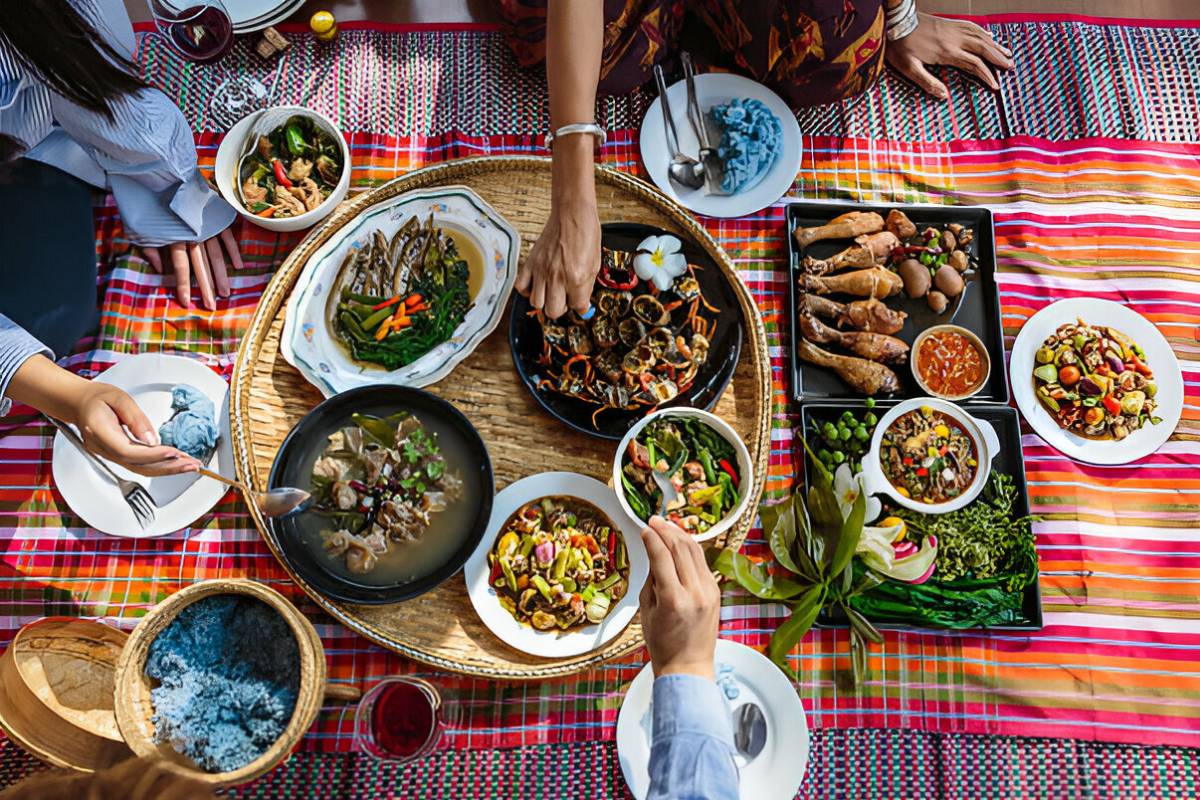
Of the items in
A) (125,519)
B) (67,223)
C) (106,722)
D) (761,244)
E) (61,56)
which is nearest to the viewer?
(61,56)

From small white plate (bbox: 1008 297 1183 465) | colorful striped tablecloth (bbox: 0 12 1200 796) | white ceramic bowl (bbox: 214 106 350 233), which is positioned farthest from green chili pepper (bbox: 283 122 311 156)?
small white plate (bbox: 1008 297 1183 465)

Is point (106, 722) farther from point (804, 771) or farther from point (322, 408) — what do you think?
point (804, 771)

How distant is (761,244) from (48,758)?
231cm

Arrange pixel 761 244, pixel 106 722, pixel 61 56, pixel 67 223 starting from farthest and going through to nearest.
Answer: pixel 761 244 → pixel 67 223 → pixel 106 722 → pixel 61 56

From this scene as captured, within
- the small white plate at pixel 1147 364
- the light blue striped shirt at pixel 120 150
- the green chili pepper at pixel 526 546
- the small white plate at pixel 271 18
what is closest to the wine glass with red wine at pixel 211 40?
the small white plate at pixel 271 18

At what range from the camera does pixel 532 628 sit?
1909 mm

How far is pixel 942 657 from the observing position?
2.11 meters

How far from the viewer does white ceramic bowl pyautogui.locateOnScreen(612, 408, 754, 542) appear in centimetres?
190

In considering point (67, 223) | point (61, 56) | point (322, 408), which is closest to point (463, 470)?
point (322, 408)

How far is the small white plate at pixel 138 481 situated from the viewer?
2045mm

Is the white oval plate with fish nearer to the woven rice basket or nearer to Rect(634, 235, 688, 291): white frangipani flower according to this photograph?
Rect(634, 235, 688, 291): white frangipani flower

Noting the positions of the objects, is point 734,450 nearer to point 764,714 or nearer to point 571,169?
point 764,714

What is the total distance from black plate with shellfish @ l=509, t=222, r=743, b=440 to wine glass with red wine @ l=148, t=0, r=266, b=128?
1.26m

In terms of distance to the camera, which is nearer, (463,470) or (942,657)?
(463,470)
